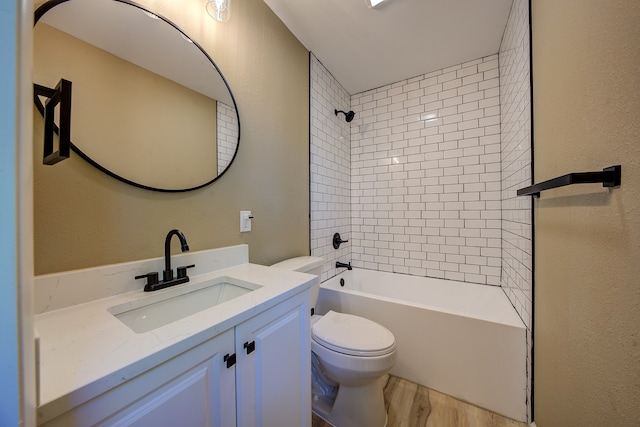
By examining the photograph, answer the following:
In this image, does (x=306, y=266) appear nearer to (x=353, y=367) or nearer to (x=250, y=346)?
(x=353, y=367)

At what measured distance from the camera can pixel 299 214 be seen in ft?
6.11

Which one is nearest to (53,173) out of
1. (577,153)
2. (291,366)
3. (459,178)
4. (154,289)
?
(154,289)

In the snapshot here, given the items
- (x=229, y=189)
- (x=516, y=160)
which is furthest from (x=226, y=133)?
(x=516, y=160)

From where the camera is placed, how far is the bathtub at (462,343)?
137 cm

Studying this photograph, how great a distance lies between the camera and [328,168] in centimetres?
228

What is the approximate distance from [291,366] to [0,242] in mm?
917

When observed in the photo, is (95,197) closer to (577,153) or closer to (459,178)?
(577,153)

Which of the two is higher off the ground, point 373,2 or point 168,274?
point 373,2

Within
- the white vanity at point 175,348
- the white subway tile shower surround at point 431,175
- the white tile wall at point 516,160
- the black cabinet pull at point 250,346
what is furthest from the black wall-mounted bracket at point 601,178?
the white subway tile shower surround at point 431,175

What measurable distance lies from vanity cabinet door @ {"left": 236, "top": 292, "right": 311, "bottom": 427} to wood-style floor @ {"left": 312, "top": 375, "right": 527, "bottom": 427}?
67 cm

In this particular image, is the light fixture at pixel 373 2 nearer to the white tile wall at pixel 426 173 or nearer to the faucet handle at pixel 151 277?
the white tile wall at pixel 426 173

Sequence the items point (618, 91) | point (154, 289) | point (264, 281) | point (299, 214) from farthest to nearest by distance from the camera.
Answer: point (299, 214) → point (264, 281) → point (154, 289) → point (618, 91)

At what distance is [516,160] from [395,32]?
4.30 feet

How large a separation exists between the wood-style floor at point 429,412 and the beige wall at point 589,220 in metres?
0.34
